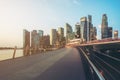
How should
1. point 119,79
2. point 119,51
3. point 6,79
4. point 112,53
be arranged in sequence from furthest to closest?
point 112,53, point 119,51, point 119,79, point 6,79

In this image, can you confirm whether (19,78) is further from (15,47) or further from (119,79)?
(15,47)

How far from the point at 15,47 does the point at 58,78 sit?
1905 centimetres

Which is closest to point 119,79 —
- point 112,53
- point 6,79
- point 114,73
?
point 114,73

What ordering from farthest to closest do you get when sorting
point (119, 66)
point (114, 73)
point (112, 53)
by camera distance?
1. point (112, 53)
2. point (119, 66)
3. point (114, 73)

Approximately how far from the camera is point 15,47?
107ft

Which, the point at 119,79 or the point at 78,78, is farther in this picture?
the point at 119,79

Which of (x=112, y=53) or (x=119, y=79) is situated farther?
(x=112, y=53)

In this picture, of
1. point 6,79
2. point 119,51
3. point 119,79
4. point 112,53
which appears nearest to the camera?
point 6,79

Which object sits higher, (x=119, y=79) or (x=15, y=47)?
(x=15, y=47)

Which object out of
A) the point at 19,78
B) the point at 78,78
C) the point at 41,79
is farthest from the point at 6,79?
the point at 78,78

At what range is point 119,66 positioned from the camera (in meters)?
28.1

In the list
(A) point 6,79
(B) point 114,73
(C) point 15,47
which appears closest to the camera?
(A) point 6,79

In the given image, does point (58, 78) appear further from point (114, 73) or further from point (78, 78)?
point (114, 73)

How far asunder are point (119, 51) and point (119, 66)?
15.1 meters
